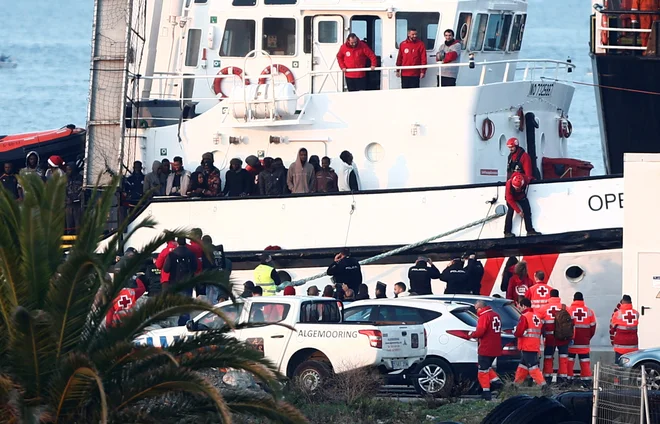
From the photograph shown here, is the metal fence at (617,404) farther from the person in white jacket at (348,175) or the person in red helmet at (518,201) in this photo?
the person in white jacket at (348,175)

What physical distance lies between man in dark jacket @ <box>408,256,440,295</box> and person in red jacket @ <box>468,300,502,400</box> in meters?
2.93

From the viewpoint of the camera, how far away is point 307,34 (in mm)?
19469

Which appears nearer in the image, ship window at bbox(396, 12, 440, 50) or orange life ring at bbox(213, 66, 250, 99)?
ship window at bbox(396, 12, 440, 50)

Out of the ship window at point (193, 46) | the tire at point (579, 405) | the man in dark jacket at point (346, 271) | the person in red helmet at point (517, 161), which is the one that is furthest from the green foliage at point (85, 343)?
the ship window at point (193, 46)

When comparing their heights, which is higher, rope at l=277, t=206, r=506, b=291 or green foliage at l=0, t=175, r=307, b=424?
rope at l=277, t=206, r=506, b=291

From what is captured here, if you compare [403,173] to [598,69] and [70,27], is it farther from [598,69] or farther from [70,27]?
[70,27]

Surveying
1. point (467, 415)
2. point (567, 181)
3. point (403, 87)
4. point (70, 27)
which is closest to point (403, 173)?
point (403, 87)

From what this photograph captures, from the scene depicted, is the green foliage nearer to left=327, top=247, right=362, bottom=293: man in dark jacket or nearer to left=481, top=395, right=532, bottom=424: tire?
left=481, top=395, right=532, bottom=424: tire

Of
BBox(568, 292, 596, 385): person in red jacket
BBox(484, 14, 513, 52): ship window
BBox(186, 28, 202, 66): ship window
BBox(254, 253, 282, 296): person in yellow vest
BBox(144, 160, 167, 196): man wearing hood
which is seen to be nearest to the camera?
BBox(568, 292, 596, 385): person in red jacket

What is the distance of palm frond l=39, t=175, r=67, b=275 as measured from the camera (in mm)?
9320

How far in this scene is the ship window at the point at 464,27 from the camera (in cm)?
1930

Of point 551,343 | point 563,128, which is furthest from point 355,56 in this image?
point 551,343

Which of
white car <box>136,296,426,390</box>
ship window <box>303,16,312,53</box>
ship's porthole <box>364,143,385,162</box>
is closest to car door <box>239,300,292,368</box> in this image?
white car <box>136,296,426,390</box>

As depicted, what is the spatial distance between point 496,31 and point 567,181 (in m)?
3.67
